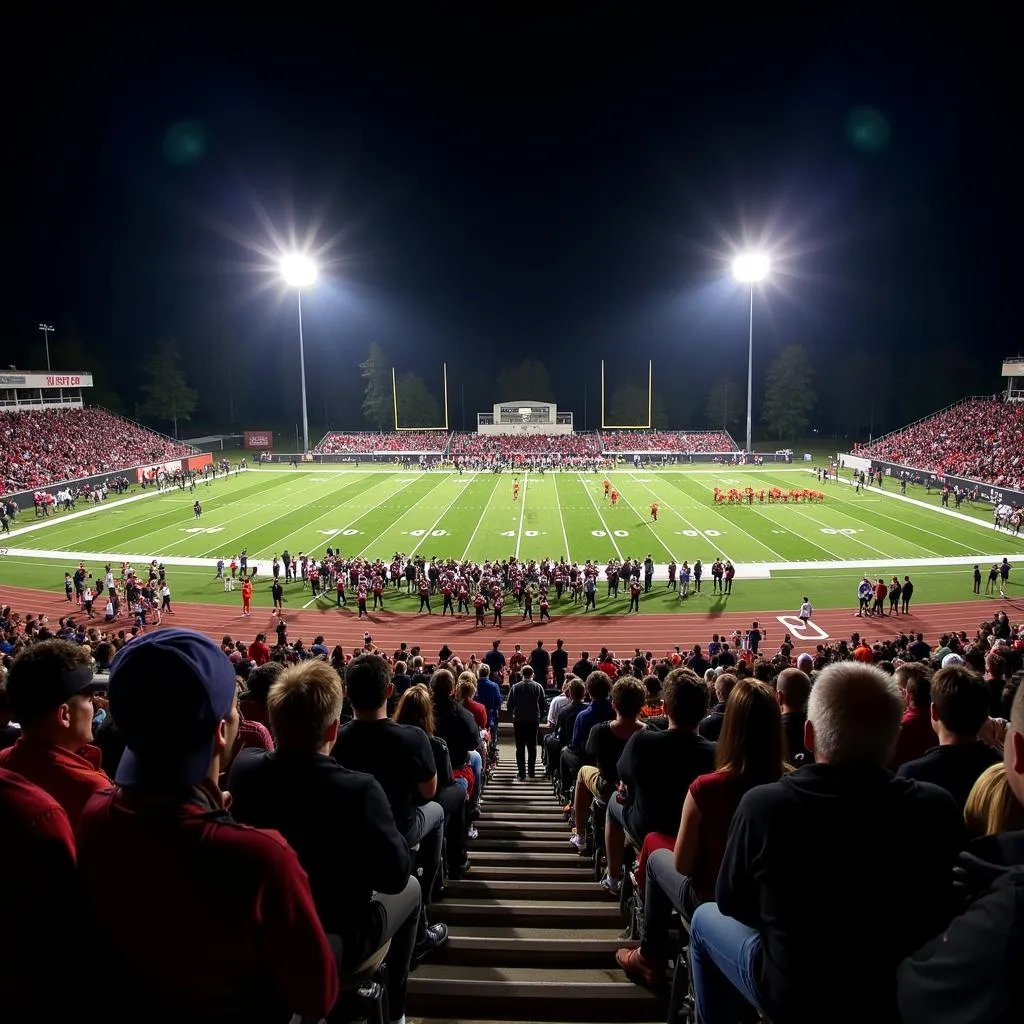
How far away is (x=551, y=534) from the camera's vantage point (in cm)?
3619

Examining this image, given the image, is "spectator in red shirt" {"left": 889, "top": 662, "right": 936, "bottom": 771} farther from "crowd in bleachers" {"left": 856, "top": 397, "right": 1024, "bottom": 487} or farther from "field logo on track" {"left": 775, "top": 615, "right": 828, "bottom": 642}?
"crowd in bleachers" {"left": 856, "top": 397, "right": 1024, "bottom": 487}

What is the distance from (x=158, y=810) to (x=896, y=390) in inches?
3980

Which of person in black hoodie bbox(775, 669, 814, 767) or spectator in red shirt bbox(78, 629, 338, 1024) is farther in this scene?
person in black hoodie bbox(775, 669, 814, 767)

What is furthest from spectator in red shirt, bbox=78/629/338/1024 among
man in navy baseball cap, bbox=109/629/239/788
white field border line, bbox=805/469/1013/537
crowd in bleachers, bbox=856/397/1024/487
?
crowd in bleachers, bbox=856/397/1024/487

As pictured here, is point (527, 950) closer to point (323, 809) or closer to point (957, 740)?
point (323, 809)

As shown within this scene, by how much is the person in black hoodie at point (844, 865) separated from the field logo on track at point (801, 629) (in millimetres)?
20967

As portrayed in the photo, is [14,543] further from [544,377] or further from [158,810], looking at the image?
[544,377]

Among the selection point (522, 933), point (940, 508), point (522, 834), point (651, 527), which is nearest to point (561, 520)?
point (651, 527)

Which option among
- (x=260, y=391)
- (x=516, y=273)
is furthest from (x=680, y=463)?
(x=260, y=391)

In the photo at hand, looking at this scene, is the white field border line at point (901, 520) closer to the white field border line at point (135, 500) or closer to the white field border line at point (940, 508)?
the white field border line at point (940, 508)

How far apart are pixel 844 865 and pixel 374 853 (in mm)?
1599

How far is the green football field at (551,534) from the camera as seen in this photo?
2850 cm

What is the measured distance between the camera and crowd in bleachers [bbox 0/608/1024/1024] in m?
1.84

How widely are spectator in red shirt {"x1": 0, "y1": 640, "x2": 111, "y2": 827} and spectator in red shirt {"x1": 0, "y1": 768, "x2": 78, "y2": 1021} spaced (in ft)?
2.31
